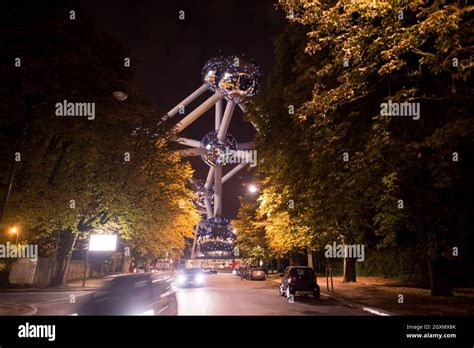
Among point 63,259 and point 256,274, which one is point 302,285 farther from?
point 256,274

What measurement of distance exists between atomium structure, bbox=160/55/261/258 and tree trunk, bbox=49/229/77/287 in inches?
448

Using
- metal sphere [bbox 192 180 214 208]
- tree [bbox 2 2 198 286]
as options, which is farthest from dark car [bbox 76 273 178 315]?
metal sphere [bbox 192 180 214 208]

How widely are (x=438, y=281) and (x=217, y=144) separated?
2108 inches

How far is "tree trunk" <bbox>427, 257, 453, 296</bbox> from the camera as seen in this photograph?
18438 millimetres

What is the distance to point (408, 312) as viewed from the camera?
13.3 metres

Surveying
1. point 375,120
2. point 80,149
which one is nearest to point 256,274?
point 80,149

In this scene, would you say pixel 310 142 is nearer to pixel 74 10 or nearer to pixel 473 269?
pixel 74 10

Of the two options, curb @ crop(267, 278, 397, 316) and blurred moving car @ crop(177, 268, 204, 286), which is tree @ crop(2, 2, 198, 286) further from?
curb @ crop(267, 278, 397, 316)

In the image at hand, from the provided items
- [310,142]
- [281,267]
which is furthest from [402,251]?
[281,267]

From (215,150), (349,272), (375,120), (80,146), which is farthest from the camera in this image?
(215,150)

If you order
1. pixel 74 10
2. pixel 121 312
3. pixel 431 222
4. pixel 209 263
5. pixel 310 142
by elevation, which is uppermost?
pixel 74 10

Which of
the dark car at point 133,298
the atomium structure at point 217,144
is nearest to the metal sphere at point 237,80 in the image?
the atomium structure at point 217,144

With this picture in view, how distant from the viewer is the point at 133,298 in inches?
355
